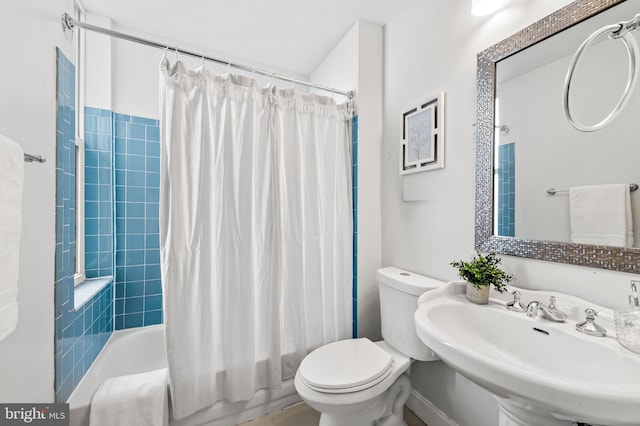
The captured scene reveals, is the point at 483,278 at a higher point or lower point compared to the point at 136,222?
lower

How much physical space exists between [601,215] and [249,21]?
85.5 inches

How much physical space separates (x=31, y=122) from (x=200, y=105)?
2.16ft

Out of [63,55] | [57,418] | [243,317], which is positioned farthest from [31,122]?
[243,317]

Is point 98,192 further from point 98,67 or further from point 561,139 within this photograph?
point 561,139

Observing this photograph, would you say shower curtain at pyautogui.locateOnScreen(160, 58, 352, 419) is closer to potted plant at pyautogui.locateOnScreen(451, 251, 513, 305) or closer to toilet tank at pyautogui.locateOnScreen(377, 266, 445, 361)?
toilet tank at pyautogui.locateOnScreen(377, 266, 445, 361)

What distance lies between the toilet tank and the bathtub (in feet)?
2.43

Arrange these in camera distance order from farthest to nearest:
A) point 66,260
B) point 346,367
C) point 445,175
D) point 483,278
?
point 445,175 → point 346,367 → point 66,260 → point 483,278

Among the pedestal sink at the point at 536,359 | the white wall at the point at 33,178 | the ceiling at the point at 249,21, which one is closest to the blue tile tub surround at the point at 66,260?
the white wall at the point at 33,178

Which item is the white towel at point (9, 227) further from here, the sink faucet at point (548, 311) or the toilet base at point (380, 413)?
the sink faucet at point (548, 311)

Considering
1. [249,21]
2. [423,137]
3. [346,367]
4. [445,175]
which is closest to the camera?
[346,367]

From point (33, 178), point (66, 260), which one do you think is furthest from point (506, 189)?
point (66, 260)

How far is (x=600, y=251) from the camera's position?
86 centimetres

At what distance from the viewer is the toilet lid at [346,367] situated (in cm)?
117

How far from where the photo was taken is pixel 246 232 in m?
1.50
